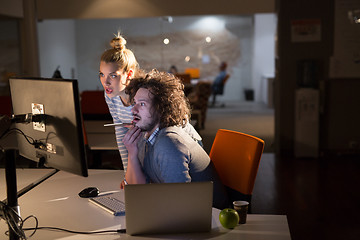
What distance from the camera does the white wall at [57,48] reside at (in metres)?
6.19

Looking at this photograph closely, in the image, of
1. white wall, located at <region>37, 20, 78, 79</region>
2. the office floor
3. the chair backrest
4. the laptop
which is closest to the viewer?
the laptop

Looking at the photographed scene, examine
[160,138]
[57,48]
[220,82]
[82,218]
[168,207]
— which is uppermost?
[57,48]

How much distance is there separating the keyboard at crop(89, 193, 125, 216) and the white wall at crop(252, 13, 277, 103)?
467 cm

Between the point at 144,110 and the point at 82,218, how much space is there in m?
0.58

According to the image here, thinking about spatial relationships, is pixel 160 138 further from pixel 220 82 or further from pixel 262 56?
pixel 262 56

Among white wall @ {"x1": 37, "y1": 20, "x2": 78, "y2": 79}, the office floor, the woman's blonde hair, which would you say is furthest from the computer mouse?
white wall @ {"x1": 37, "y1": 20, "x2": 78, "y2": 79}

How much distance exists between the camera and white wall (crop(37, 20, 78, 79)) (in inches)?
244

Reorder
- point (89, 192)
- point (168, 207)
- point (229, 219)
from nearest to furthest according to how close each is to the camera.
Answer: point (168, 207) → point (229, 219) → point (89, 192)

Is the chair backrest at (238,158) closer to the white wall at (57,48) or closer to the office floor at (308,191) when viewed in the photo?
the office floor at (308,191)

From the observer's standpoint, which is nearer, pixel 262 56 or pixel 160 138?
pixel 160 138

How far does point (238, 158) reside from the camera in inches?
94.9

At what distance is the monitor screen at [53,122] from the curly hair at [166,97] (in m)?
0.52

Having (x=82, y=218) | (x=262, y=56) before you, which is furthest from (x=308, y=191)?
(x=262, y=56)

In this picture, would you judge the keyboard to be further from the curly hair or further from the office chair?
the office chair
